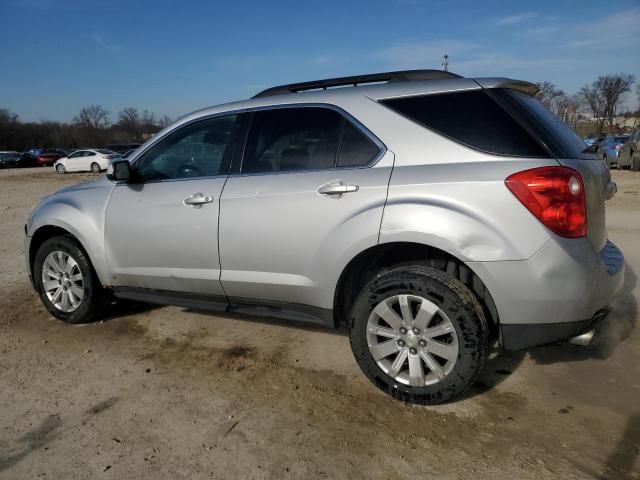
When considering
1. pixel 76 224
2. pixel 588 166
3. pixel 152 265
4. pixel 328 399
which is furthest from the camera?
pixel 76 224

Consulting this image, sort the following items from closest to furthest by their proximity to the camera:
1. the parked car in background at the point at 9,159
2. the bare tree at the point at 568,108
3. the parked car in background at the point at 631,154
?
the parked car in background at the point at 631,154 → the parked car in background at the point at 9,159 → the bare tree at the point at 568,108

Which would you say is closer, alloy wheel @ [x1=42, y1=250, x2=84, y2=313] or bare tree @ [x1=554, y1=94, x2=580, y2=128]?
alloy wheel @ [x1=42, y1=250, x2=84, y2=313]

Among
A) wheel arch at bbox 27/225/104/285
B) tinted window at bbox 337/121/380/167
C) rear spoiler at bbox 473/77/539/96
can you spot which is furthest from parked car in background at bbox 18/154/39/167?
rear spoiler at bbox 473/77/539/96

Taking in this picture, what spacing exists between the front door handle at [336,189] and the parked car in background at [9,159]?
142 ft

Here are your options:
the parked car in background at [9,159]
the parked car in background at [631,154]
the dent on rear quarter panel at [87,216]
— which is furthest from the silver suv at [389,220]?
the parked car in background at [9,159]

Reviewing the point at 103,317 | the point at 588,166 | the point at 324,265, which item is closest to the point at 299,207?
the point at 324,265

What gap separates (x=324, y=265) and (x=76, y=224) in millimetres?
2286

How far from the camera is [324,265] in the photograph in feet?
10.3

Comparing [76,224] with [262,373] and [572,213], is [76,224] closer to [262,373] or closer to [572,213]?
[262,373]

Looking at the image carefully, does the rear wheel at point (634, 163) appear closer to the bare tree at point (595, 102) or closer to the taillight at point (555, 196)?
the taillight at point (555, 196)

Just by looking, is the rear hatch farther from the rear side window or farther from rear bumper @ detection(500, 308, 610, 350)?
rear bumper @ detection(500, 308, 610, 350)

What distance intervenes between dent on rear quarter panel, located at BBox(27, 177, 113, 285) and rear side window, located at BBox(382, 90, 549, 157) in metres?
2.54

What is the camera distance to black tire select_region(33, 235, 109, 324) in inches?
166

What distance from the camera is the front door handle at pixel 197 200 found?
139 inches
